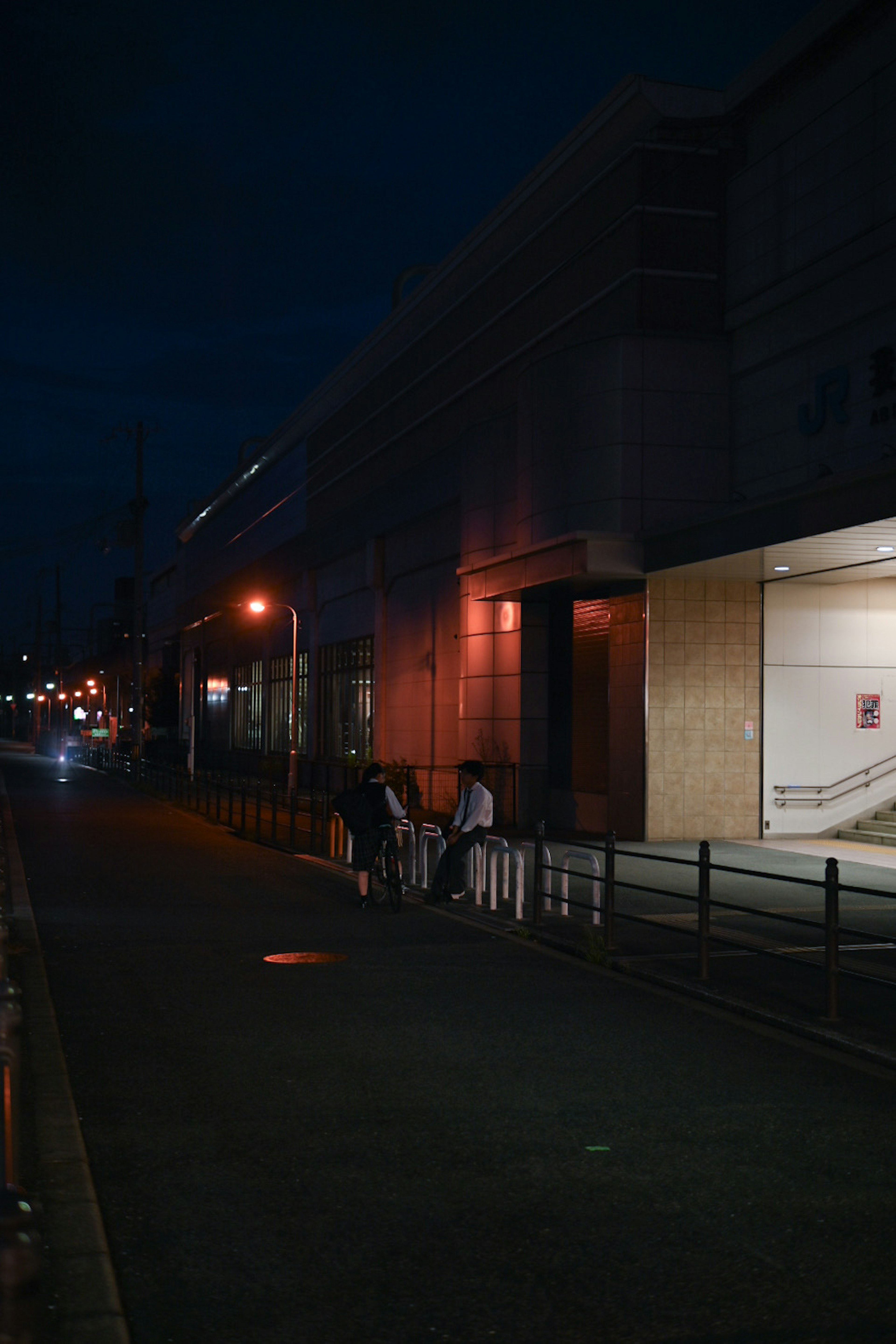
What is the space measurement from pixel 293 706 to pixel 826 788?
2939cm

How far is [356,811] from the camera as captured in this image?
16.1m

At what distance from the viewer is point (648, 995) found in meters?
10.8

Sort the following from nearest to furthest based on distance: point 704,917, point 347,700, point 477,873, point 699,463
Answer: point 704,917 → point 477,873 → point 699,463 → point 347,700

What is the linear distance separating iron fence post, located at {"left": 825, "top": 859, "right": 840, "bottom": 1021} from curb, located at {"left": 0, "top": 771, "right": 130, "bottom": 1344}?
199 inches

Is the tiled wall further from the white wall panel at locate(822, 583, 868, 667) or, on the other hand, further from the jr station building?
the white wall panel at locate(822, 583, 868, 667)

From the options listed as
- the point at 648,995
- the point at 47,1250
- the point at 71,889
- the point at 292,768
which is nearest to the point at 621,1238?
the point at 47,1250

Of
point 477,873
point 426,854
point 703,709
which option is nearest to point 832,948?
point 477,873

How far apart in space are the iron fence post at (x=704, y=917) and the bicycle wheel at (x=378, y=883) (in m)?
5.61

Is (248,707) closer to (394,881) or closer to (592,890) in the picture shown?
(592,890)

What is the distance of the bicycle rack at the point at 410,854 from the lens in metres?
18.9

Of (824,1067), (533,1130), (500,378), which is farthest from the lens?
(500,378)

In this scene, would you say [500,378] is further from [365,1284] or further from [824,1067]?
[365,1284]

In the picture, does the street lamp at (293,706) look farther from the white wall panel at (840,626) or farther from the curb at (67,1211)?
the curb at (67,1211)

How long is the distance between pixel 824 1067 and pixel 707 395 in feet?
61.4
